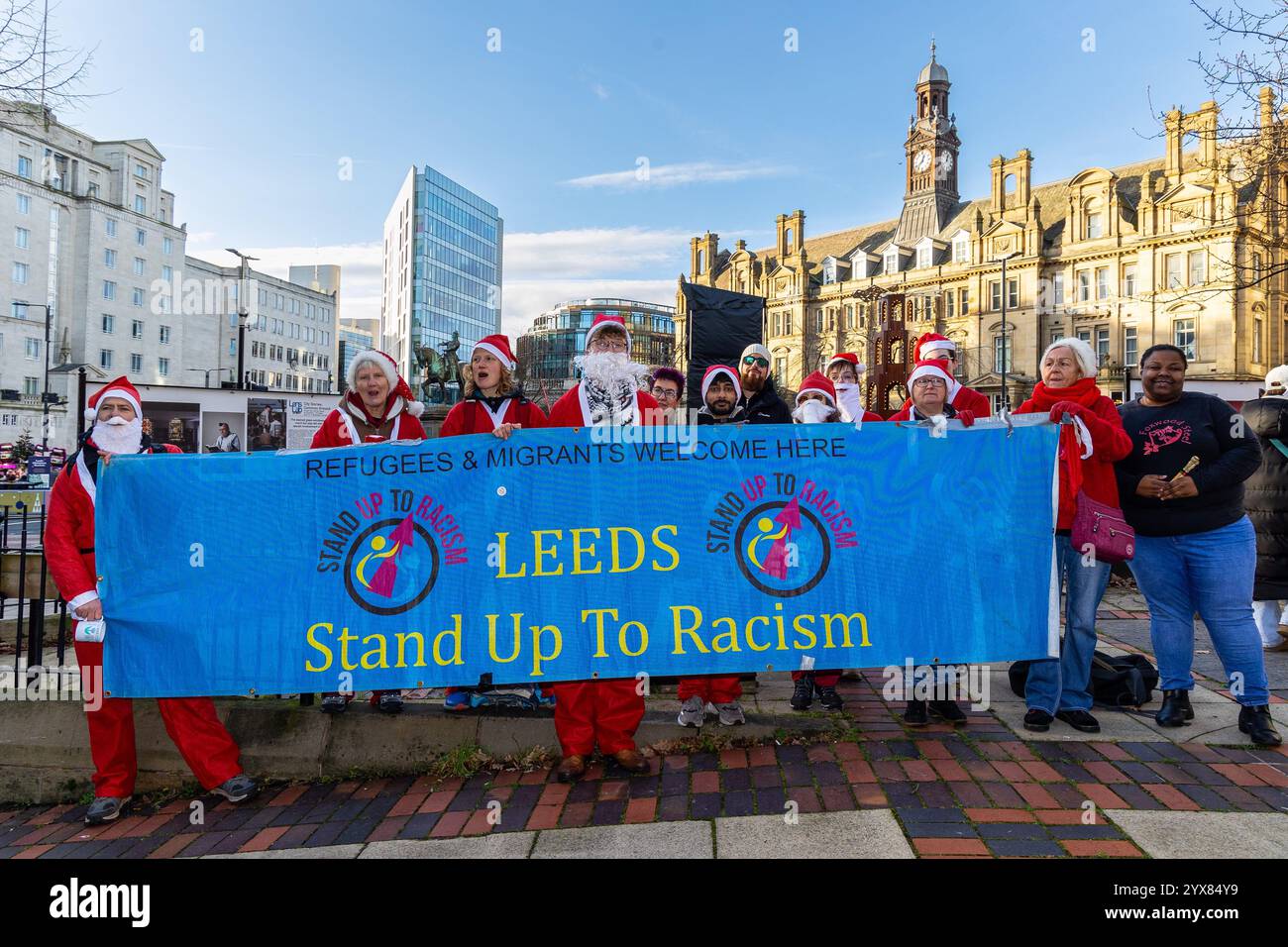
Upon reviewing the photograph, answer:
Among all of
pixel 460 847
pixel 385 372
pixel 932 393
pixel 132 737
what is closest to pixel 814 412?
pixel 932 393

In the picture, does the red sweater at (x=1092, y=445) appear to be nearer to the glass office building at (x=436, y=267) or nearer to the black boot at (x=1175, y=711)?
the black boot at (x=1175, y=711)

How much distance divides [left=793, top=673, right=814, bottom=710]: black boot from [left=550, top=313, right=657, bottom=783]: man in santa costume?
3.00 feet

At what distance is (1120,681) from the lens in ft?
14.3

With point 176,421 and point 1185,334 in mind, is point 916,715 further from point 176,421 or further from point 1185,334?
point 1185,334

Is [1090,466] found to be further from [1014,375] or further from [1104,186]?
[1104,186]

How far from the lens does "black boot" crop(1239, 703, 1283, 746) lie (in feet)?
12.4

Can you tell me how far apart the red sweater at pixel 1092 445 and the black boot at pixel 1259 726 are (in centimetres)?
121

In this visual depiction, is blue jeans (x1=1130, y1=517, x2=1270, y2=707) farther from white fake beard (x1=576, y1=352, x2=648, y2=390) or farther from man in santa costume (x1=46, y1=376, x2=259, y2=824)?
man in santa costume (x1=46, y1=376, x2=259, y2=824)

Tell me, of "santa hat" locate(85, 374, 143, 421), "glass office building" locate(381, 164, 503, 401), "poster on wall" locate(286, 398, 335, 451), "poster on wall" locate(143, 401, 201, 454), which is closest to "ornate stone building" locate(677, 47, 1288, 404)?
"poster on wall" locate(286, 398, 335, 451)

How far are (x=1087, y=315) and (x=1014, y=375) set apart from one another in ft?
22.2

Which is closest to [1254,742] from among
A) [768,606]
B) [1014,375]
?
[768,606]

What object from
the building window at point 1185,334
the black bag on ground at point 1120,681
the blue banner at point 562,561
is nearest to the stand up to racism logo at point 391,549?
the blue banner at point 562,561

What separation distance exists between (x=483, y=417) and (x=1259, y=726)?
14.3 feet

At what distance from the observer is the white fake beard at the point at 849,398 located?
19.4ft
